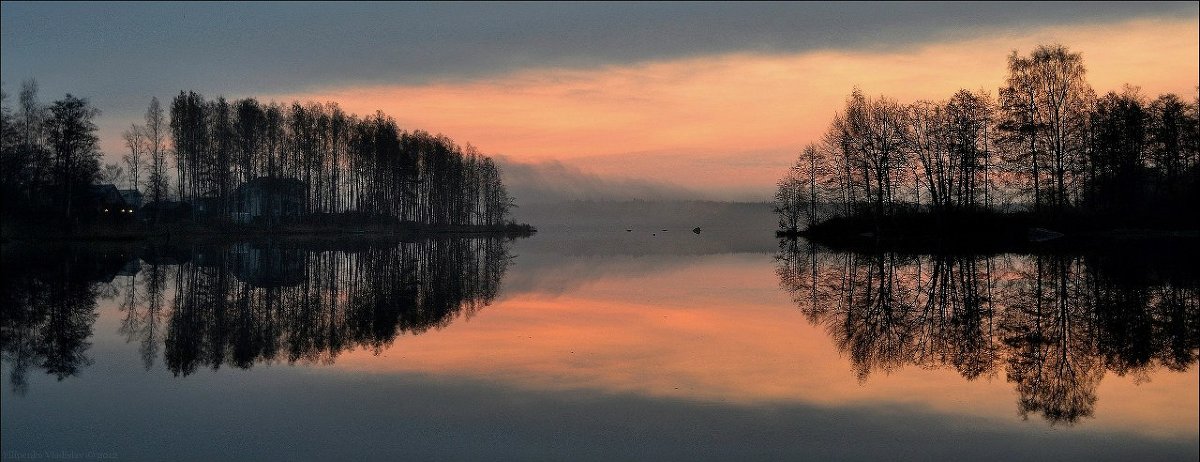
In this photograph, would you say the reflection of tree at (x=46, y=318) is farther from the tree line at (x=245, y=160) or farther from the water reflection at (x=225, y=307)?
the tree line at (x=245, y=160)

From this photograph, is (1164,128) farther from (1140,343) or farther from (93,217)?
(93,217)

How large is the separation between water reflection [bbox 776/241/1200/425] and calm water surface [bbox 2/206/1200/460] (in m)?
0.07

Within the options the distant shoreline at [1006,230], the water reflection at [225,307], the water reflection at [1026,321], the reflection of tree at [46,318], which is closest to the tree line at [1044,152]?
the distant shoreline at [1006,230]

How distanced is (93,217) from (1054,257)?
56.0 m

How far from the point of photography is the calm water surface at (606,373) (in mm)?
6953

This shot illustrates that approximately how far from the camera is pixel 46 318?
14578 mm

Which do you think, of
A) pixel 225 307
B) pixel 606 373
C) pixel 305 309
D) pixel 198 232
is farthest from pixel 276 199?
pixel 606 373

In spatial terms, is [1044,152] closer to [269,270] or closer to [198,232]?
[269,270]

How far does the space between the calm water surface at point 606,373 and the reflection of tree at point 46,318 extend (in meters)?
0.07

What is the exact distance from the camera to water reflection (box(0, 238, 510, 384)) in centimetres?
1143

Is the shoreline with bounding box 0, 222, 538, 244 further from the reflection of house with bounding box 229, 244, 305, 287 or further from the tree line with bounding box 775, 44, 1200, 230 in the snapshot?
the tree line with bounding box 775, 44, 1200, 230

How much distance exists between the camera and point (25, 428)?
7.23 metres

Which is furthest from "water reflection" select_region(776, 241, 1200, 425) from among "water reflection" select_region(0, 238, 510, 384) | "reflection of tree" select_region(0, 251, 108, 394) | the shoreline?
the shoreline

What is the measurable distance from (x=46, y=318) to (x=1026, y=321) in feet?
Answer: 57.7
